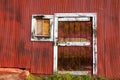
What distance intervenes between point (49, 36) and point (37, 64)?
1096 millimetres

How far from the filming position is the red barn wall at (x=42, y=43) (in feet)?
39.8

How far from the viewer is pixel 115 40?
1217 cm

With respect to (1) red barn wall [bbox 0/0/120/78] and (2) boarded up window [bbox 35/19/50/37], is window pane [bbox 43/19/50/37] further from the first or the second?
(1) red barn wall [bbox 0/0/120/78]

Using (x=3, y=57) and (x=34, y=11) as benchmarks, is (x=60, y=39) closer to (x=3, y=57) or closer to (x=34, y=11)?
(x=34, y=11)

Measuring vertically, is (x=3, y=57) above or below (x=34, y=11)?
below

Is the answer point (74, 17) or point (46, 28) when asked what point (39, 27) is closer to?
point (46, 28)

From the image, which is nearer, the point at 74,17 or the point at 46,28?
the point at 74,17

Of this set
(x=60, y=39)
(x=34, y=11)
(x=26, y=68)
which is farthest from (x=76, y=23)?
(x=26, y=68)

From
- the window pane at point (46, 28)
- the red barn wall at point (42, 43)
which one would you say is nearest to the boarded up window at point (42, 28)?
the window pane at point (46, 28)

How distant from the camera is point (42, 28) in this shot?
499 inches

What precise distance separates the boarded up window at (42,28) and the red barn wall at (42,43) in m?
0.29

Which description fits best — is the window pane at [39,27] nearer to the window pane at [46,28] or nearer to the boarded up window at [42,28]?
the boarded up window at [42,28]

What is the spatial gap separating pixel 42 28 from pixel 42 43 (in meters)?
0.56

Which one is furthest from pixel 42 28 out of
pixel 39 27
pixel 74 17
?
pixel 74 17
